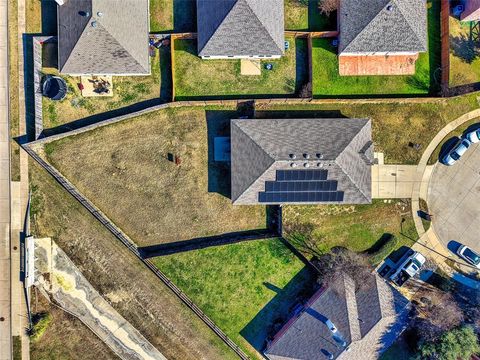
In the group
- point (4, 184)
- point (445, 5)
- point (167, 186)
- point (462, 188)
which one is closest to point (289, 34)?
point (445, 5)

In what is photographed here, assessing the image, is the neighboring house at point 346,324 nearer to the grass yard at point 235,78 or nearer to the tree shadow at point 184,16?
the grass yard at point 235,78

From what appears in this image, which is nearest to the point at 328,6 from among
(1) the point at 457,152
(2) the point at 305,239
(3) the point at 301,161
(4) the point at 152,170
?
(3) the point at 301,161

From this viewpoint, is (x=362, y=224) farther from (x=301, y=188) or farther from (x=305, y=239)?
(x=301, y=188)

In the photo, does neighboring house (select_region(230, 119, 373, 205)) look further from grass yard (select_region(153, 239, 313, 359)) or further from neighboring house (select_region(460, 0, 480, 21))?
neighboring house (select_region(460, 0, 480, 21))

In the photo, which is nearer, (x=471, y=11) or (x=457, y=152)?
(x=471, y=11)

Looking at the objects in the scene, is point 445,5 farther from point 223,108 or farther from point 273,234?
point 273,234

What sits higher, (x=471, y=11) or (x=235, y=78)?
(x=471, y=11)
